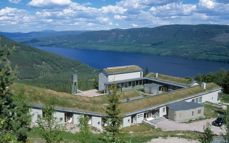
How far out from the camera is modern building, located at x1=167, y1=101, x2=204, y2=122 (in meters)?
45.7

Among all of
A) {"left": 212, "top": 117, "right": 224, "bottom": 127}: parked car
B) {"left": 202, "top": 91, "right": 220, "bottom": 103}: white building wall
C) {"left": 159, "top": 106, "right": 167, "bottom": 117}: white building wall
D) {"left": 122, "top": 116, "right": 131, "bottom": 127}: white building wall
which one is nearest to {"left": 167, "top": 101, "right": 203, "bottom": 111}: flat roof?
{"left": 159, "top": 106, "right": 167, "bottom": 117}: white building wall

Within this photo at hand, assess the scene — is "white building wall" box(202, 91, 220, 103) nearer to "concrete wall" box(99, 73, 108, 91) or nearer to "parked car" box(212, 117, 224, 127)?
"parked car" box(212, 117, 224, 127)

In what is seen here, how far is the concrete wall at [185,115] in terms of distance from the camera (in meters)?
45.7

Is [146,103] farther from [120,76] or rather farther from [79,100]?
[120,76]

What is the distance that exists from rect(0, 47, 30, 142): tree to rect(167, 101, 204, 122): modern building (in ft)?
93.4

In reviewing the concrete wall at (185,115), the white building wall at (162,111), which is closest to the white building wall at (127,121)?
the white building wall at (162,111)

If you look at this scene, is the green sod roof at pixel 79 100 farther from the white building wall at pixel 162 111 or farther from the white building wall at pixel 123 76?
the white building wall at pixel 123 76

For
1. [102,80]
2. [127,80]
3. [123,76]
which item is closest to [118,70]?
[123,76]

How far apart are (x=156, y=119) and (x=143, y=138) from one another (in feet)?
43.9

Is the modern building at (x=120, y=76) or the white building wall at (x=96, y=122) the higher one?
the modern building at (x=120, y=76)

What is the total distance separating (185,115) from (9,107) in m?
31.5

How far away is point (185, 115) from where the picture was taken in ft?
152

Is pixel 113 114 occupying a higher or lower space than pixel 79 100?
higher

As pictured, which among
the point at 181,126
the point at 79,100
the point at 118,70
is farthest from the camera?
the point at 118,70
